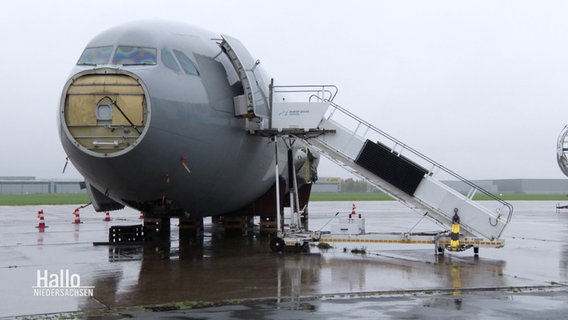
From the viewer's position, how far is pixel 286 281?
12.2 metres

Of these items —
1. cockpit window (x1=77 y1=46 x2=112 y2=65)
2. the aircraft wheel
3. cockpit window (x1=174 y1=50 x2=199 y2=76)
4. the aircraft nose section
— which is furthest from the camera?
the aircraft wheel

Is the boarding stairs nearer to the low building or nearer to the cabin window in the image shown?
the cabin window

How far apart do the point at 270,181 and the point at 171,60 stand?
5.91 meters

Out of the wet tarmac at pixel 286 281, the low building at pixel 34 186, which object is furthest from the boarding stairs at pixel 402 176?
the low building at pixel 34 186

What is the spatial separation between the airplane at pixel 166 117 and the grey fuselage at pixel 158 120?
2cm

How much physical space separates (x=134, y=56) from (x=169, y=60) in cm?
75

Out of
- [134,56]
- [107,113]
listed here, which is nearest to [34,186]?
[134,56]

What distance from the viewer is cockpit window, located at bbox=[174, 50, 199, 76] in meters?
15.3

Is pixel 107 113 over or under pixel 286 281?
over

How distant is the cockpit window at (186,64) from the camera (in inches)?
603

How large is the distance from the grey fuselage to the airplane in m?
0.02

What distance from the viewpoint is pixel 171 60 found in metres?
15.1

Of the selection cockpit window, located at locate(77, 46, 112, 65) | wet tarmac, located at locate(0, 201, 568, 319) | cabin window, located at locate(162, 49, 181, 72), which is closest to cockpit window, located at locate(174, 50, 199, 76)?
cabin window, located at locate(162, 49, 181, 72)

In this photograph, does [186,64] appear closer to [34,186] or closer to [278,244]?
[278,244]
